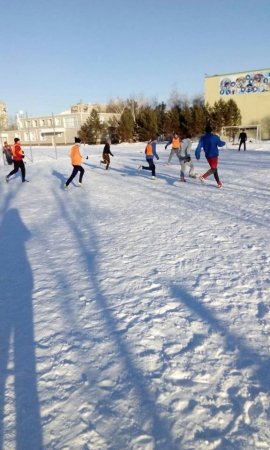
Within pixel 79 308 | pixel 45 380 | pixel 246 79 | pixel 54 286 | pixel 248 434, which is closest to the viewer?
pixel 248 434

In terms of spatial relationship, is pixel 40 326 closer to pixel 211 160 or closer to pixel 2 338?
pixel 2 338

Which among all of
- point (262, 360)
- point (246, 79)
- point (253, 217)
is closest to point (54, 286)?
point (262, 360)

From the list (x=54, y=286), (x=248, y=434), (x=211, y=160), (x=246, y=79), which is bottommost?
(x=248, y=434)

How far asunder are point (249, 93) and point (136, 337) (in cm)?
5501

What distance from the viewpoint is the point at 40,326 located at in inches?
130

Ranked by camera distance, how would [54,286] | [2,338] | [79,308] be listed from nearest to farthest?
[2,338]
[79,308]
[54,286]

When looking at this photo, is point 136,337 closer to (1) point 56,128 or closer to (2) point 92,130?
(2) point 92,130

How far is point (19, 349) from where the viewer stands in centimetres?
297

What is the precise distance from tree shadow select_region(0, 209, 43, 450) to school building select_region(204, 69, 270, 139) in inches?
1956

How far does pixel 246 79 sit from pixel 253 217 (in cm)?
5064

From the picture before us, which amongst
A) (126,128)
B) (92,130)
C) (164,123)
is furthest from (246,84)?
(92,130)

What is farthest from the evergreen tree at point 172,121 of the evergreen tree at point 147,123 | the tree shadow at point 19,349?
the tree shadow at point 19,349

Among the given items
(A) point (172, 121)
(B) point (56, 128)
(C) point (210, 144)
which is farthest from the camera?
(B) point (56, 128)

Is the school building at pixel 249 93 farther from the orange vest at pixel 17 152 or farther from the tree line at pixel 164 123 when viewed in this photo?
the orange vest at pixel 17 152
